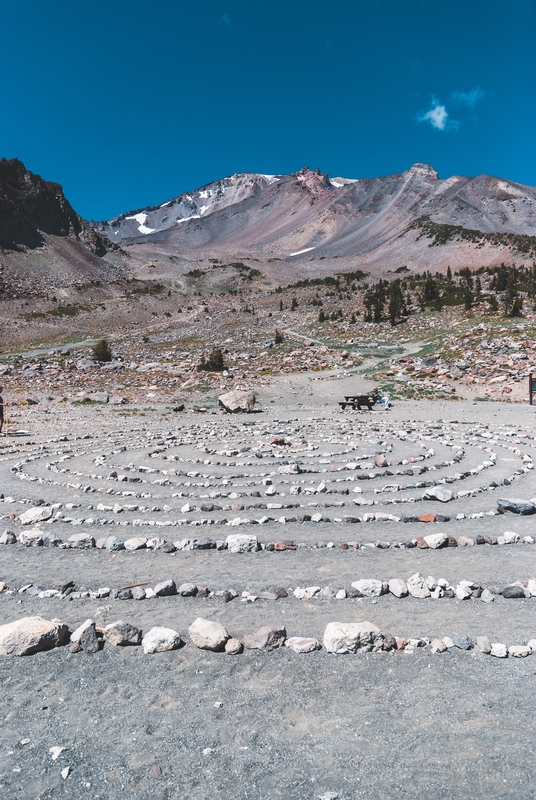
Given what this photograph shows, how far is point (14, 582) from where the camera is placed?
5.66 meters

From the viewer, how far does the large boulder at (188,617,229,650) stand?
4121 mm

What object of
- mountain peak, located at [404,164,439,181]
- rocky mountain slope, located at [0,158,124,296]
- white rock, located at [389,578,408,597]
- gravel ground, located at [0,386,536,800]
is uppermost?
mountain peak, located at [404,164,439,181]

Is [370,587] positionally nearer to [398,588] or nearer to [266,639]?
[398,588]

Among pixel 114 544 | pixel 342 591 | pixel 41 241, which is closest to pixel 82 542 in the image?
pixel 114 544

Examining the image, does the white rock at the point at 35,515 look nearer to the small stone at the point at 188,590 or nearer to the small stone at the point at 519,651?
the small stone at the point at 188,590

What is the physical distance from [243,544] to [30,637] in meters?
2.88

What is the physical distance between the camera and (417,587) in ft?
16.5

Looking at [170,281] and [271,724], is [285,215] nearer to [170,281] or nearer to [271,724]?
[170,281]

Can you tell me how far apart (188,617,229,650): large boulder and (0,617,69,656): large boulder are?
45.1 inches


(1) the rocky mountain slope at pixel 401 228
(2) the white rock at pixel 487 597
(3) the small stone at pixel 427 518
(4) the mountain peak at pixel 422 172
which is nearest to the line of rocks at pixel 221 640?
(2) the white rock at pixel 487 597

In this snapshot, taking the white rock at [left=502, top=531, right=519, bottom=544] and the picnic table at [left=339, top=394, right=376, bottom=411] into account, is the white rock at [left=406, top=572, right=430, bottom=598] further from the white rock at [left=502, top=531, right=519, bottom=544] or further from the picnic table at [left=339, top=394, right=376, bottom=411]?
the picnic table at [left=339, top=394, right=376, bottom=411]

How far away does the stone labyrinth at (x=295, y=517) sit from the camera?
4.93 meters

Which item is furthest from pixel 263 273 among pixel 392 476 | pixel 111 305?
pixel 392 476

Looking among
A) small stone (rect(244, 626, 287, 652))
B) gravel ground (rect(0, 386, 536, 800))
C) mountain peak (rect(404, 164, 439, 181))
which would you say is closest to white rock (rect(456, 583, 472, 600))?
gravel ground (rect(0, 386, 536, 800))
